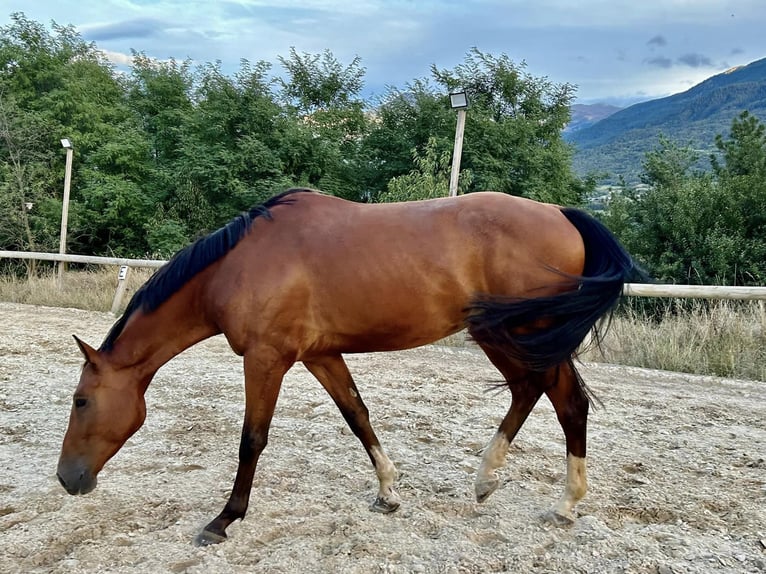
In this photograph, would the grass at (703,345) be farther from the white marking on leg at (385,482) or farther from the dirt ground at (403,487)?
the white marking on leg at (385,482)

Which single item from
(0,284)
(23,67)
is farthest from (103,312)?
(23,67)

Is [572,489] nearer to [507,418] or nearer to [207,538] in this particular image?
[507,418]

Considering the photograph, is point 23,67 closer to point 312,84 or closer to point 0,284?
point 312,84

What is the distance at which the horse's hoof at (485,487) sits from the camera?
112 inches

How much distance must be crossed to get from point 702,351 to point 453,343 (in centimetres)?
272

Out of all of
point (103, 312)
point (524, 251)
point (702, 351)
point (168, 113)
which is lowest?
point (103, 312)

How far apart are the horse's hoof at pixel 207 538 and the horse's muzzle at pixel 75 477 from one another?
0.61 metres

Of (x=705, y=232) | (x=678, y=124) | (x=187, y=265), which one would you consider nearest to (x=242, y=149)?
(x=705, y=232)

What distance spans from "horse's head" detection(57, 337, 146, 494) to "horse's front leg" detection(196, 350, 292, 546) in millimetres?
605

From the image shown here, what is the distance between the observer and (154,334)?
9.39 ft

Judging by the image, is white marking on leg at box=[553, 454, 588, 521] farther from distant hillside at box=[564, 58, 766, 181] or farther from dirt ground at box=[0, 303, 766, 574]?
distant hillside at box=[564, 58, 766, 181]

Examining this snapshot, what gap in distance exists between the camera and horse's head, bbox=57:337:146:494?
271 centimetres

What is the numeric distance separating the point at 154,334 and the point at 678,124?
252 feet

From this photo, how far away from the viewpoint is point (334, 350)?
2854 mm
